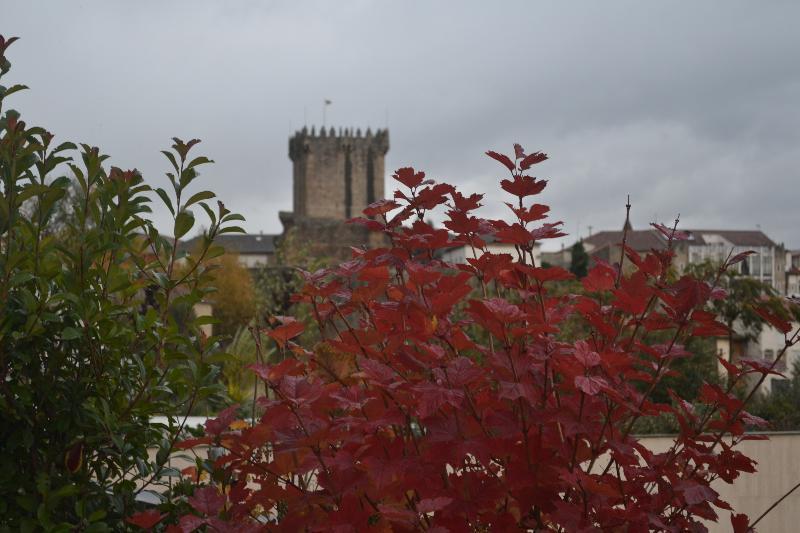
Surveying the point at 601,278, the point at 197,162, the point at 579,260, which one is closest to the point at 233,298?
the point at 197,162

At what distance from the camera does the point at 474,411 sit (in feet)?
6.68

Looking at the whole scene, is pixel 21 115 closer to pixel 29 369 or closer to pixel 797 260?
pixel 29 369

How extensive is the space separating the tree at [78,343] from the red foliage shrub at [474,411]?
353 mm

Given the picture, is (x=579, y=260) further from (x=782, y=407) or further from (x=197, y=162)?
(x=197, y=162)

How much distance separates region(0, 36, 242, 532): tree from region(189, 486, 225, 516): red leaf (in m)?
0.31

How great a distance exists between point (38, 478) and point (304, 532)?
752mm

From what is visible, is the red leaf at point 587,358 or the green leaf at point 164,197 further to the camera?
the green leaf at point 164,197

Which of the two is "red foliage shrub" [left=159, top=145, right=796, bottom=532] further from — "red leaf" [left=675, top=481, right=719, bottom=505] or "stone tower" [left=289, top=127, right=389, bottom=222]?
"stone tower" [left=289, top=127, right=389, bottom=222]

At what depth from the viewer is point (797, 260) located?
7575 centimetres

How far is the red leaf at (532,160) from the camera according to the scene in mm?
2383

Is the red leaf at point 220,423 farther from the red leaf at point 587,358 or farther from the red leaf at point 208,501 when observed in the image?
the red leaf at point 587,358

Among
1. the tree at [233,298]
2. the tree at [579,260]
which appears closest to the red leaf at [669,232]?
the tree at [233,298]

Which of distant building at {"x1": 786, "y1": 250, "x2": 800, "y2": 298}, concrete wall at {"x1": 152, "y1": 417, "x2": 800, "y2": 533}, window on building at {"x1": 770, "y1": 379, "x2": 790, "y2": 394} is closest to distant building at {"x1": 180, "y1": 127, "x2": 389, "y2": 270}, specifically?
distant building at {"x1": 786, "y1": 250, "x2": 800, "y2": 298}

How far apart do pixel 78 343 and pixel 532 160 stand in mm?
1408
